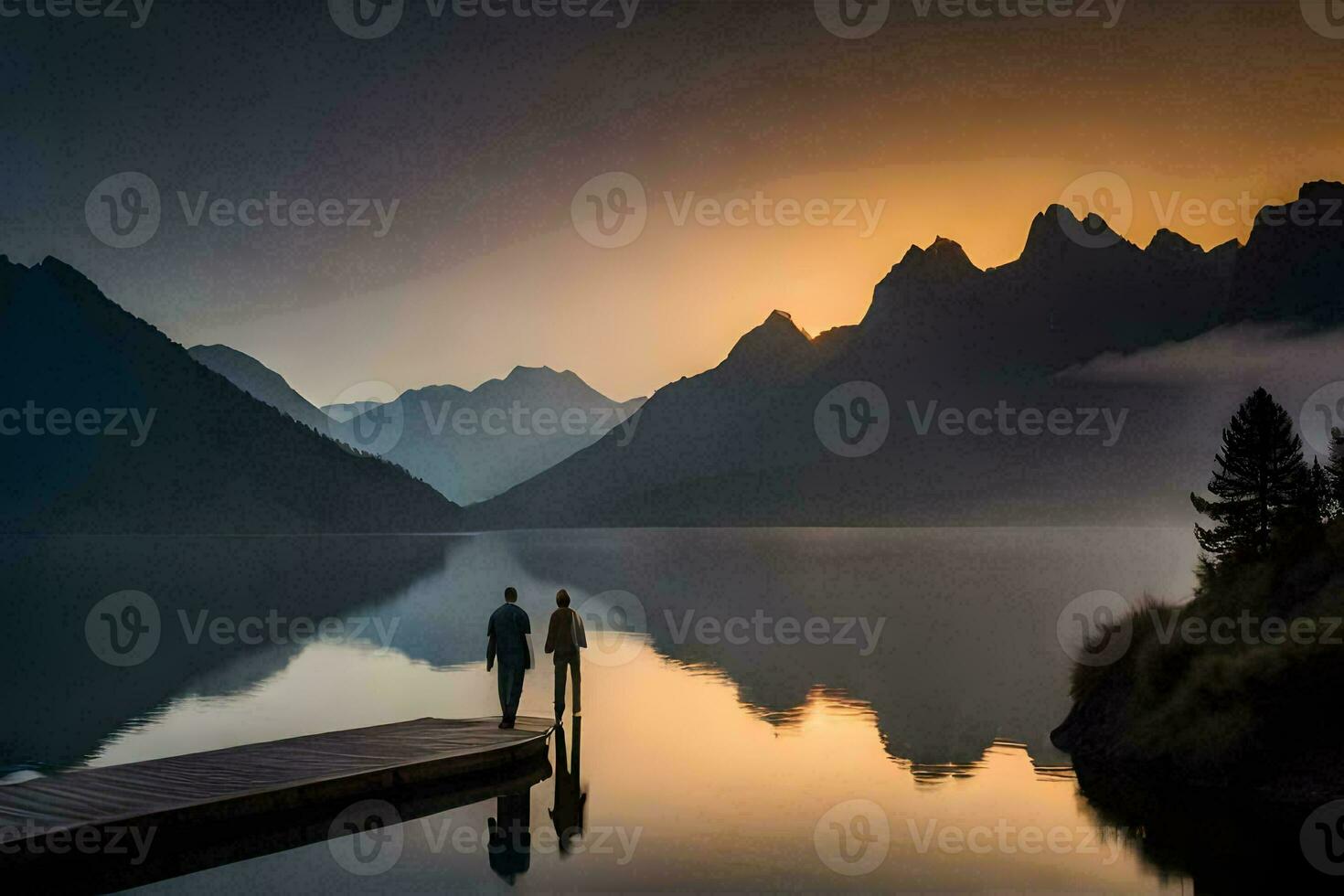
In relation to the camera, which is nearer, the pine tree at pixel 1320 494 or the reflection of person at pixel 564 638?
the reflection of person at pixel 564 638

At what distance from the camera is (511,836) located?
16.5 metres

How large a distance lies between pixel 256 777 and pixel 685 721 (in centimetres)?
1139

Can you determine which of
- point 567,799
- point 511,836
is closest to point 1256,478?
point 567,799

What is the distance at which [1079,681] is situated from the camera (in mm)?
25516

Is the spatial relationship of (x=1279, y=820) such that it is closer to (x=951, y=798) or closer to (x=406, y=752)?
(x=951, y=798)

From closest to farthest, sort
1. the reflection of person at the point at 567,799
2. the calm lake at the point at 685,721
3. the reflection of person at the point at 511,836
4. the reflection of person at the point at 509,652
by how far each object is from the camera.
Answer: the reflection of person at the point at 511,836 < the calm lake at the point at 685,721 < the reflection of person at the point at 567,799 < the reflection of person at the point at 509,652

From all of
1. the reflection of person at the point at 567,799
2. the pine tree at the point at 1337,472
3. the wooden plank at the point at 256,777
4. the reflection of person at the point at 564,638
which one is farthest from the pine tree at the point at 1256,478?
the wooden plank at the point at 256,777

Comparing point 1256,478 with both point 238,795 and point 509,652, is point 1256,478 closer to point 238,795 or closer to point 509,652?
point 509,652

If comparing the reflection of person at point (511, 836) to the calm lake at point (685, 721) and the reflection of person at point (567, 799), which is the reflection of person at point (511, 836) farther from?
the reflection of person at point (567, 799)

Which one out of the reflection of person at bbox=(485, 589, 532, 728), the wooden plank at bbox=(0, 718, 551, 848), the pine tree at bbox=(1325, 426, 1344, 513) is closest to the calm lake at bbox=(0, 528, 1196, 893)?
the wooden plank at bbox=(0, 718, 551, 848)

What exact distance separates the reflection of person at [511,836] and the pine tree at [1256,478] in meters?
19.9

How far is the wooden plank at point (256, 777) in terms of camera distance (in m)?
15.7

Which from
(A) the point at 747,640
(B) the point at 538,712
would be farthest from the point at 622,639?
(B) the point at 538,712

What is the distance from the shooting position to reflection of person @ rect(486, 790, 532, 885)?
49.0 ft
